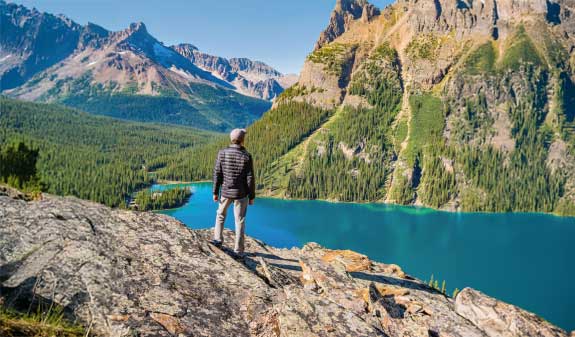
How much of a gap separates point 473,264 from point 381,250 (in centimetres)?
2548

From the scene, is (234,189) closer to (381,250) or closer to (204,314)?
(204,314)

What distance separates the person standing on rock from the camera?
45.6 ft

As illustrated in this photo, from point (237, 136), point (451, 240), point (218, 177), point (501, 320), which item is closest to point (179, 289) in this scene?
point (218, 177)

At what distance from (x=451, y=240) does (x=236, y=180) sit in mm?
136113

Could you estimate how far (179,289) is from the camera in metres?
10.1

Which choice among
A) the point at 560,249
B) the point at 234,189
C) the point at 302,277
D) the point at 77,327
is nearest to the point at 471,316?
the point at 302,277

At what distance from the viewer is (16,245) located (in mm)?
9352

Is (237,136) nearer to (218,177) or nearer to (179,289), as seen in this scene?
(218,177)

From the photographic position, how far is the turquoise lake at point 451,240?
93000mm

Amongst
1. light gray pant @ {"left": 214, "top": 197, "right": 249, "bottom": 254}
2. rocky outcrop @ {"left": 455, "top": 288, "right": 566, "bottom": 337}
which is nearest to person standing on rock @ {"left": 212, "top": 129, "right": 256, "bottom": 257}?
light gray pant @ {"left": 214, "top": 197, "right": 249, "bottom": 254}

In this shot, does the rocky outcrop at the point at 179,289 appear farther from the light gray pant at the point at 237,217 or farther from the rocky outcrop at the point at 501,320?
the light gray pant at the point at 237,217

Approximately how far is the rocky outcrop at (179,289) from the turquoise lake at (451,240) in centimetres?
8090

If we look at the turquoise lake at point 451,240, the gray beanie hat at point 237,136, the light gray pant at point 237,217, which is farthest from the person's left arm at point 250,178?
the turquoise lake at point 451,240

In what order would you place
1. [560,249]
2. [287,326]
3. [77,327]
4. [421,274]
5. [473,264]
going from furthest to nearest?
[560,249]
[473,264]
[421,274]
[287,326]
[77,327]
